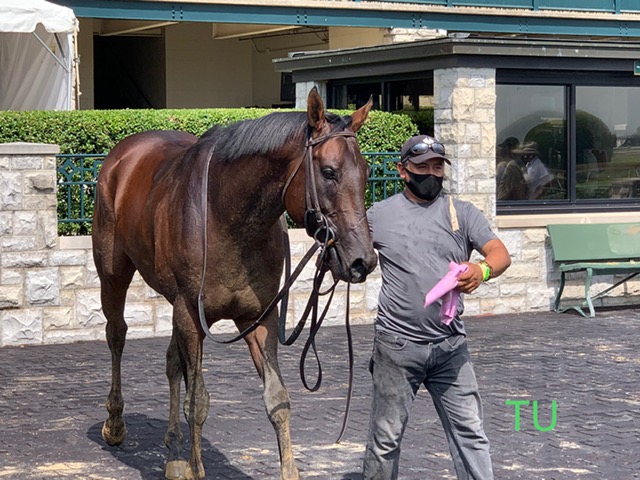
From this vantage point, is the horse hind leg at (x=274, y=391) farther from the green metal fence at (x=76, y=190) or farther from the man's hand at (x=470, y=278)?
the green metal fence at (x=76, y=190)

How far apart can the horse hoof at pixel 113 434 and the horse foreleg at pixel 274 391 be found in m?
1.75

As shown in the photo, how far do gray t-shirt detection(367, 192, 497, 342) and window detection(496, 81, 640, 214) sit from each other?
880 centimetres

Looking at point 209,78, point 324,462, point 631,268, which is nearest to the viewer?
point 324,462

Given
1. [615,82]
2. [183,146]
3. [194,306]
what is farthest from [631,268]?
[194,306]

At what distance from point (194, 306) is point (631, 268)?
863cm

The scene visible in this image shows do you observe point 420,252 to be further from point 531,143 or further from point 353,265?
point 531,143

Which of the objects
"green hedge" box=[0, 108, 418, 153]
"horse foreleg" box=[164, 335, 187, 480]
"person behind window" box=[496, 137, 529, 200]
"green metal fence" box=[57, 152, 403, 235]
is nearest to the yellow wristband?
"horse foreleg" box=[164, 335, 187, 480]

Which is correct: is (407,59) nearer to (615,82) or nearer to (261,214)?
(615,82)

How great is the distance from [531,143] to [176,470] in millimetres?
8995

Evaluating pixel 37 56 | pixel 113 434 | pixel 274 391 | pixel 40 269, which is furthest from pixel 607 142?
pixel 274 391

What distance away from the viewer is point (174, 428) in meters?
7.34

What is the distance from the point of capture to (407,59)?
14.8m

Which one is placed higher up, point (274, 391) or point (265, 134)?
point (265, 134)

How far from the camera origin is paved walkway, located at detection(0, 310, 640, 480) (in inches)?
298
